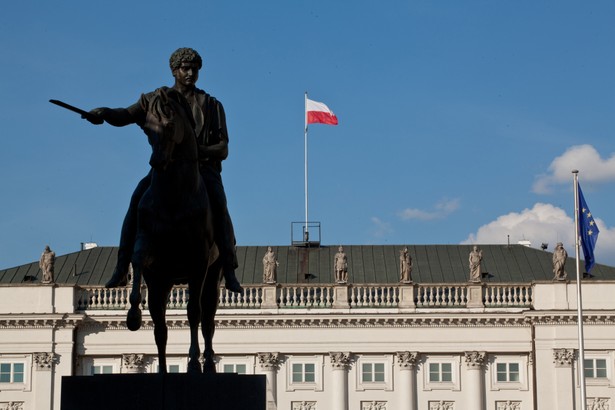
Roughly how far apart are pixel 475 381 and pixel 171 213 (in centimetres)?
5021

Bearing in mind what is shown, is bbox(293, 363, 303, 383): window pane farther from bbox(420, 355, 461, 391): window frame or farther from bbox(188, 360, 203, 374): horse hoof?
bbox(188, 360, 203, 374): horse hoof

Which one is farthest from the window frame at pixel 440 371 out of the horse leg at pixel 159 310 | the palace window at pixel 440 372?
the horse leg at pixel 159 310

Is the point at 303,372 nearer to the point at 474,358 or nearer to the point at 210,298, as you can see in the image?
the point at 474,358

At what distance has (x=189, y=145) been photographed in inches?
728

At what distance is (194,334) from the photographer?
1942cm

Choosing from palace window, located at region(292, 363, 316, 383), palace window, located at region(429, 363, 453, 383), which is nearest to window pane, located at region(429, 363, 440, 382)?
palace window, located at region(429, 363, 453, 383)

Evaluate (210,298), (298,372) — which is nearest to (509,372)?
(298,372)

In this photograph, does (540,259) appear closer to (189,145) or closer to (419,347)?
(419,347)

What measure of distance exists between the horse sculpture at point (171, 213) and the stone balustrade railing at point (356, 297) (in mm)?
49140

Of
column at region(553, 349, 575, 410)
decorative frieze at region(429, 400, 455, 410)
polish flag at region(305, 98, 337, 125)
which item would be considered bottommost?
decorative frieze at region(429, 400, 455, 410)

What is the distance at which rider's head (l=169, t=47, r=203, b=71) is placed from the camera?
19.8m

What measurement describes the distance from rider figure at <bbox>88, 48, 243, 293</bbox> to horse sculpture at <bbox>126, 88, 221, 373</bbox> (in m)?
0.26

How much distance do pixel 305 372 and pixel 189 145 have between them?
50482 mm

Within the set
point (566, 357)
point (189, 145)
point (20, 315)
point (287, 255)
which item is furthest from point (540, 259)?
point (189, 145)
